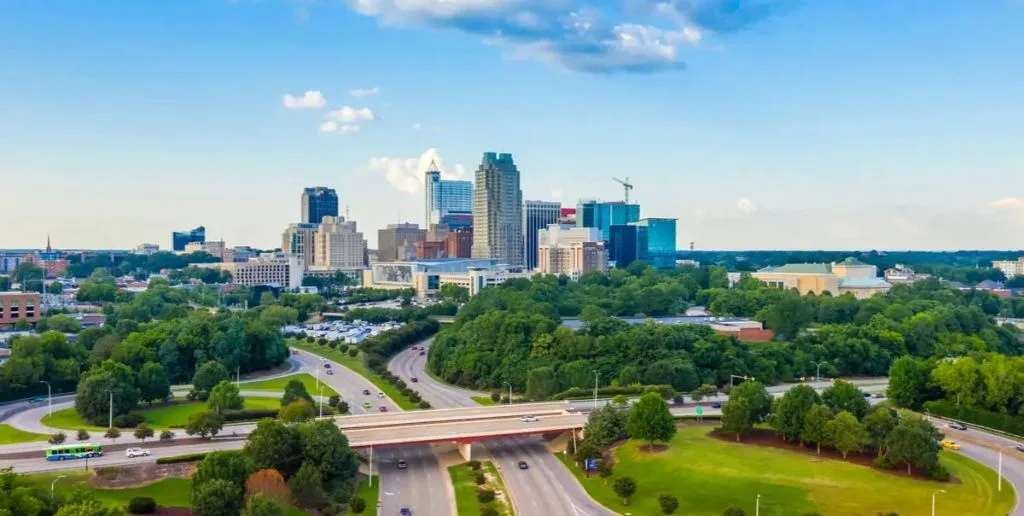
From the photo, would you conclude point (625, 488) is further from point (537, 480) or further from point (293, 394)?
point (293, 394)

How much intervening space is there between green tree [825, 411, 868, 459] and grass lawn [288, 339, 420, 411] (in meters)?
28.7

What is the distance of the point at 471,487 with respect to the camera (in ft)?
146

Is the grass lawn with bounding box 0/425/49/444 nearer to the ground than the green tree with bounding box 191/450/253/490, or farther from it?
nearer to the ground

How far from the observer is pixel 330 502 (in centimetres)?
3988

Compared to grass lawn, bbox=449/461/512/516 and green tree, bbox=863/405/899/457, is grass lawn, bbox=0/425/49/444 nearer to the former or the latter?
grass lawn, bbox=449/461/512/516

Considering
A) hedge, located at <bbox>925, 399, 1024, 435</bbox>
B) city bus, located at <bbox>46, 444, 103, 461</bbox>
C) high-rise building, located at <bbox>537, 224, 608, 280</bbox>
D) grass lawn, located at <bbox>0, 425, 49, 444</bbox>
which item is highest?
high-rise building, located at <bbox>537, 224, 608, 280</bbox>

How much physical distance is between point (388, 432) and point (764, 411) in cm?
2210

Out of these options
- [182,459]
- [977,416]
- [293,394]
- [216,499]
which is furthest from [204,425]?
[977,416]

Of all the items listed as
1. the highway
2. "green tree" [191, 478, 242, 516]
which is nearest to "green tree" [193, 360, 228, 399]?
the highway

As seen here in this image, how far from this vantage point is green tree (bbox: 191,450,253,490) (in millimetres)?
36750

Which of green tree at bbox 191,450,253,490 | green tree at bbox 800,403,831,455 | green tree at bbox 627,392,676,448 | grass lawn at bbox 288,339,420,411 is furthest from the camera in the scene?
grass lawn at bbox 288,339,420,411

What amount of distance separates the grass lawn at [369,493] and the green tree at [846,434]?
77.6 ft

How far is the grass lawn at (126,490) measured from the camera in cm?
3781

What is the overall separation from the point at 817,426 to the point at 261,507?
29313 mm
